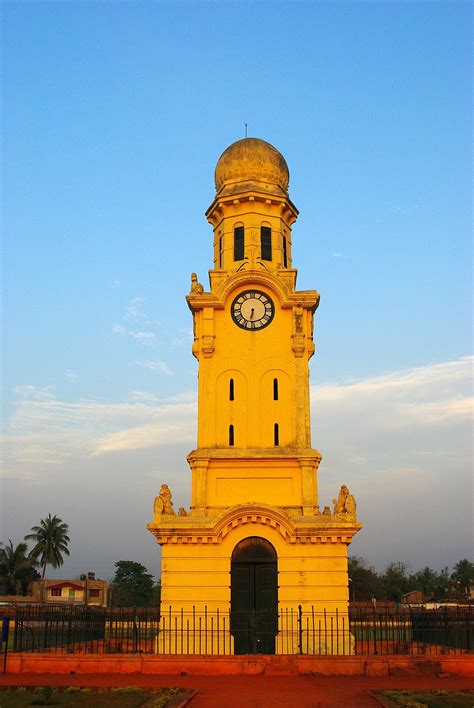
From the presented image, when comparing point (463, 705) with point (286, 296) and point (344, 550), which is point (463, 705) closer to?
point (344, 550)

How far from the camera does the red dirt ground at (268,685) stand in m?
18.3

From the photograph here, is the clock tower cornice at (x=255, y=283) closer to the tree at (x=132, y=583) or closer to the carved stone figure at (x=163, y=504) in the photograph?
the carved stone figure at (x=163, y=504)

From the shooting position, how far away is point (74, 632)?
28328mm

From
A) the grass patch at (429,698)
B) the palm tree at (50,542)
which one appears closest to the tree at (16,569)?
the palm tree at (50,542)

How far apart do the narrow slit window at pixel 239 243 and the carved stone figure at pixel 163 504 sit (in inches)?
448

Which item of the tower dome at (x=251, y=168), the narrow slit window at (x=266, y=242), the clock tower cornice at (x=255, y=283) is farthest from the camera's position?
the tower dome at (x=251, y=168)

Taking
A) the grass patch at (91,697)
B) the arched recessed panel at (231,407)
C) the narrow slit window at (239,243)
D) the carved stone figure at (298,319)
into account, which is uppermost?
the narrow slit window at (239,243)

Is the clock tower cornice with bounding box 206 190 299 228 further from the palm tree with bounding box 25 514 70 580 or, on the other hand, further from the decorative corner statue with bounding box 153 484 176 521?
the palm tree with bounding box 25 514 70 580

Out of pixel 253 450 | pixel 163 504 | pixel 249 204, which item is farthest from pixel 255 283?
pixel 163 504

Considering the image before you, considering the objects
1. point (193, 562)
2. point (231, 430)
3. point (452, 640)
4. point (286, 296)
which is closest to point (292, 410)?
point (231, 430)

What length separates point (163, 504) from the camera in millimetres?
30750

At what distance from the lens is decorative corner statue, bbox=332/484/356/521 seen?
1188 inches

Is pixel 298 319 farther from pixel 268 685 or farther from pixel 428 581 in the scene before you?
pixel 428 581

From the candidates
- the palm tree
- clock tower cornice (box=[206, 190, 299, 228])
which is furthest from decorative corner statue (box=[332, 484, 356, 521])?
the palm tree
